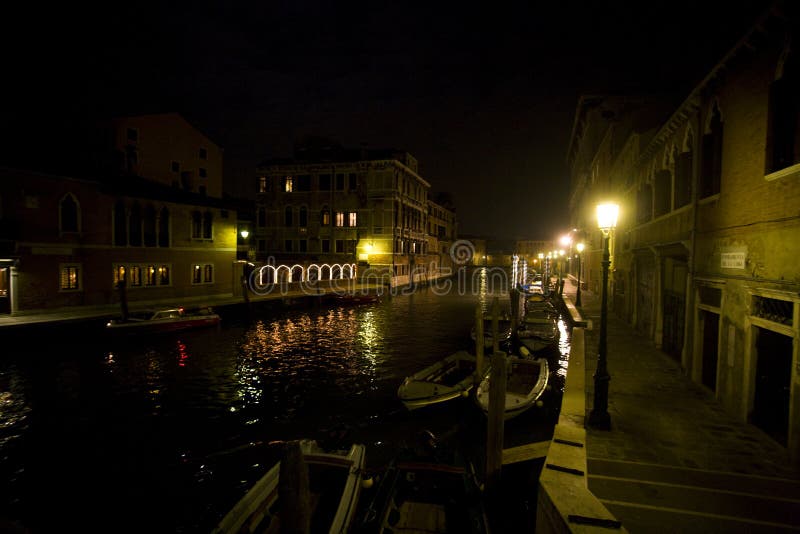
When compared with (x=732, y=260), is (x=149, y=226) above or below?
above

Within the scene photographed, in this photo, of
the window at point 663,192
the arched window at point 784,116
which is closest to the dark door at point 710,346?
the arched window at point 784,116

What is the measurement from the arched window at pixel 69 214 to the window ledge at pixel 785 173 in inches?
1166

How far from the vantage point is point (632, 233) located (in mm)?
18234

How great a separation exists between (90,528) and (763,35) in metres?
14.6

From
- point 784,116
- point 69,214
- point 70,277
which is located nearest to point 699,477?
point 784,116

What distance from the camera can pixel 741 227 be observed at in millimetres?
7840

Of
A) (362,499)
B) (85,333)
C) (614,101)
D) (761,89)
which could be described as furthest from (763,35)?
(614,101)

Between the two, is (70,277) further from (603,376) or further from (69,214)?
(603,376)

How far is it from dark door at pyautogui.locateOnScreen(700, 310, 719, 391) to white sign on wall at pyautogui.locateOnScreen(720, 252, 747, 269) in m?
1.48

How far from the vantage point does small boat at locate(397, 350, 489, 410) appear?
1162 cm

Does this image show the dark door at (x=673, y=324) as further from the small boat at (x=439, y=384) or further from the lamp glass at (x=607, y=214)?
the small boat at (x=439, y=384)

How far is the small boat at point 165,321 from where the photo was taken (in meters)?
20.7

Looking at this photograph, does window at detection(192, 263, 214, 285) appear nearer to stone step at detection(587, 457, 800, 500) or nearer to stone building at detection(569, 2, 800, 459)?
stone building at detection(569, 2, 800, 459)

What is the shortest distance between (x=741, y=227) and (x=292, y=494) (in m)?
9.01
